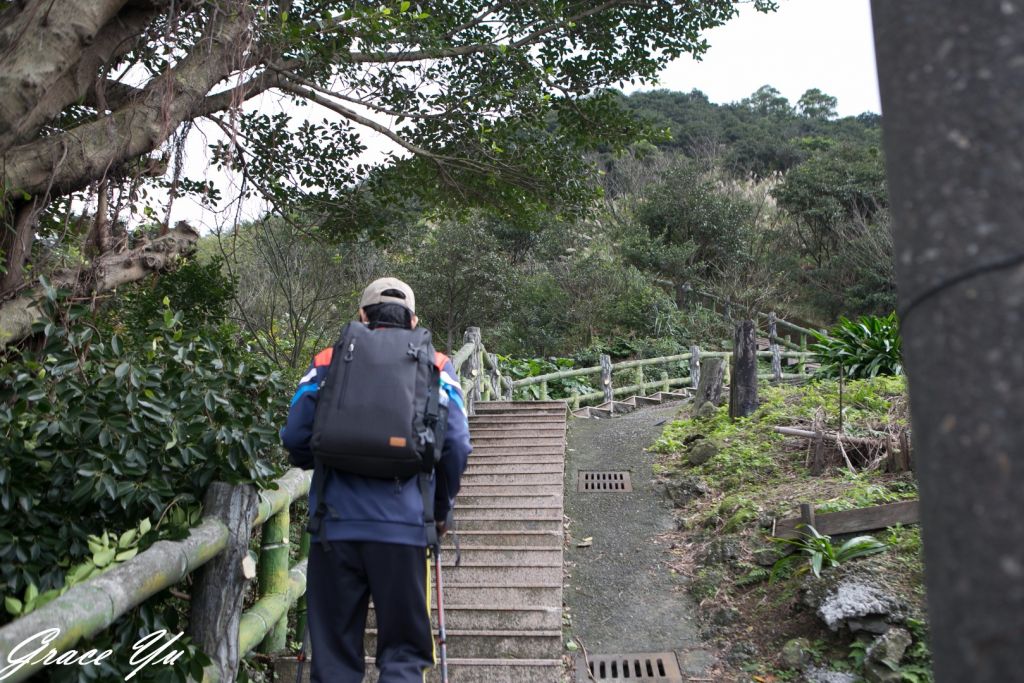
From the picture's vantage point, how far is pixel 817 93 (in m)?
52.5

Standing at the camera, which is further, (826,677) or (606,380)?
(606,380)

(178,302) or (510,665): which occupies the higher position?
(178,302)

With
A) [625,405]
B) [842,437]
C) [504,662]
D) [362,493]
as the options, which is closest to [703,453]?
[842,437]

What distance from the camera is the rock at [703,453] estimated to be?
27.7ft

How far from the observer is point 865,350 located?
11.1 m

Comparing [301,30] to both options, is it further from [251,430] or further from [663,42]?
[663,42]

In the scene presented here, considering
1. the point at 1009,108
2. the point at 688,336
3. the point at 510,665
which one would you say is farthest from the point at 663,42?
the point at 688,336

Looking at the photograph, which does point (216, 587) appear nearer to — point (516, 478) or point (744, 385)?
point (516, 478)

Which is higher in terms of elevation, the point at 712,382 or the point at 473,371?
the point at 473,371

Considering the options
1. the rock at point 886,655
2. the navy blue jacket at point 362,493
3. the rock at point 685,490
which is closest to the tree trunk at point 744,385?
the rock at point 685,490

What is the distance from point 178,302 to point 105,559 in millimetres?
6353

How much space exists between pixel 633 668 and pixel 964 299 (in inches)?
173

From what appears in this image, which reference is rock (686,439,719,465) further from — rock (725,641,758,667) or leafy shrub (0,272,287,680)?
leafy shrub (0,272,287,680)

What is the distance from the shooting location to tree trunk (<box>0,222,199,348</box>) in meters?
4.61
